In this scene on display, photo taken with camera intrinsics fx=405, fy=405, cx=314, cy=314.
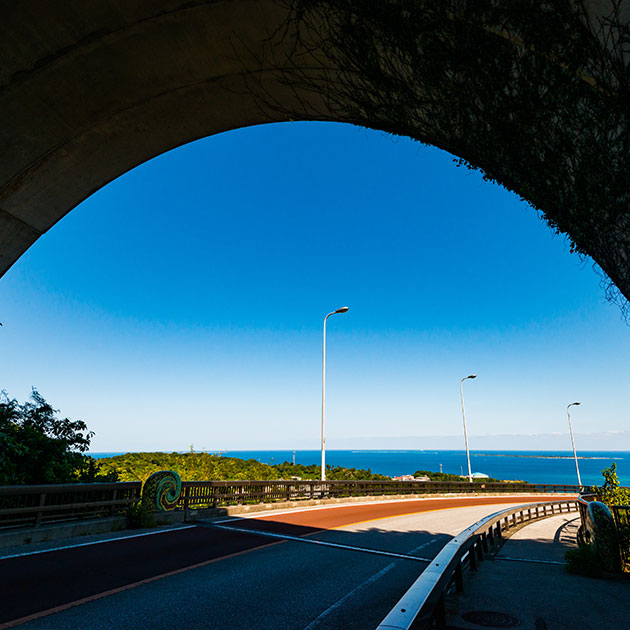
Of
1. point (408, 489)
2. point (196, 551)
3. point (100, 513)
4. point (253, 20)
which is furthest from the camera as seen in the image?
point (408, 489)

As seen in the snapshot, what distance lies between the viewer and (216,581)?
6.39 m

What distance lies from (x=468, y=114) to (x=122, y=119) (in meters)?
4.20

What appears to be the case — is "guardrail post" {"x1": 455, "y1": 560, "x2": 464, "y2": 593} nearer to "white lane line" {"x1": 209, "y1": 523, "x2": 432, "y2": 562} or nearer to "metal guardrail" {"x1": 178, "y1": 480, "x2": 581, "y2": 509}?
"white lane line" {"x1": 209, "y1": 523, "x2": 432, "y2": 562}

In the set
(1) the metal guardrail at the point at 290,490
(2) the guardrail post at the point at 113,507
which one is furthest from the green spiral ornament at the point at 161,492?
(2) the guardrail post at the point at 113,507

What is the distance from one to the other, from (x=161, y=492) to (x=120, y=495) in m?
1.11

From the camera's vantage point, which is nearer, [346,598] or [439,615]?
[439,615]

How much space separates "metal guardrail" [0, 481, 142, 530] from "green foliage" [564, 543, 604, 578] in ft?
32.9

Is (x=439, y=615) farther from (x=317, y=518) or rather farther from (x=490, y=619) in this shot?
(x=317, y=518)

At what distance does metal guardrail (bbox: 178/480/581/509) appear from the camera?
513 inches

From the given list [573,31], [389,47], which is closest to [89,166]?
[389,47]

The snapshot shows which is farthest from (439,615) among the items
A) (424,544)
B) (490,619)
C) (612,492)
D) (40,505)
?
(612,492)

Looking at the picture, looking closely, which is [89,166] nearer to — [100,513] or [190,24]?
[190,24]

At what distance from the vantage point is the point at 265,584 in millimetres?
6371

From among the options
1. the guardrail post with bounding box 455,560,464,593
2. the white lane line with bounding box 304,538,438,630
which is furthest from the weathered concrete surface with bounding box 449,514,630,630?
the white lane line with bounding box 304,538,438,630
